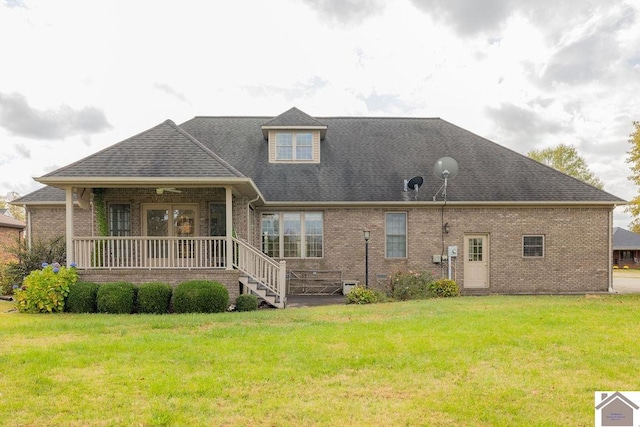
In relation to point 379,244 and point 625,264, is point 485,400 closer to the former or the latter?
point 379,244

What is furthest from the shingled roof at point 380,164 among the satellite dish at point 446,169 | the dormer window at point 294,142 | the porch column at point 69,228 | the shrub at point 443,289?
the shrub at point 443,289

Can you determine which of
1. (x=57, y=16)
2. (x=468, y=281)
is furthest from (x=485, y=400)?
(x=57, y=16)

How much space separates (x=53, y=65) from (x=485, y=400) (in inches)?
657

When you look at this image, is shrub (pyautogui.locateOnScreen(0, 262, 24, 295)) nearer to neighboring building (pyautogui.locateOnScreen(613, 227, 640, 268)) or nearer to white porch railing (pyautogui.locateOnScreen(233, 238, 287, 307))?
white porch railing (pyautogui.locateOnScreen(233, 238, 287, 307))

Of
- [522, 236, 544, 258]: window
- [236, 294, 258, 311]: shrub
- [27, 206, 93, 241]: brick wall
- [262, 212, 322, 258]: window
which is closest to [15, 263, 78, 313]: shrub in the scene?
[236, 294, 258, 311]: shrub

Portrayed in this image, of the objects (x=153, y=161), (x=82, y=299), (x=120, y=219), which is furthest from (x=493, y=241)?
(x=82, y=299)

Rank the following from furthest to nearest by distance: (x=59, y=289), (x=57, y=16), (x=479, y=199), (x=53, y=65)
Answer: (x=479, y=199)
(x=53, y=65)
(x=57, y=16)
(x=59, y=289)

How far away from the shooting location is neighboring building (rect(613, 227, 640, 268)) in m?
40.1

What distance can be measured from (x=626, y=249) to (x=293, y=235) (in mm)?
41146

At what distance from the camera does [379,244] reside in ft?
49.5

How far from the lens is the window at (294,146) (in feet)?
54.6

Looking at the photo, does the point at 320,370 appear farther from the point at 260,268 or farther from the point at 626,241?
the point at 626,241

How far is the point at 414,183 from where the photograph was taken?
15250mm

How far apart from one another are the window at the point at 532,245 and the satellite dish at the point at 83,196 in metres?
15.5
